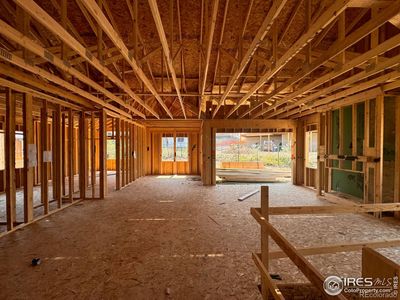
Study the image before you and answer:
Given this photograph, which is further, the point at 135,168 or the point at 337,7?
the point at 135,168

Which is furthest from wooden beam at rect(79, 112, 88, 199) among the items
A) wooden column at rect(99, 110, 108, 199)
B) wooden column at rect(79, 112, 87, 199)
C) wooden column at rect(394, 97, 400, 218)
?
wooden column at rect(394, 97, 400, 218)

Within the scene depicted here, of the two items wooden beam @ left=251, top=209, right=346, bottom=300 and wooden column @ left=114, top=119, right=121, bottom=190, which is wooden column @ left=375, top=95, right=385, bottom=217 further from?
wooden column @ left=114, top=119, right=121, bottom=190

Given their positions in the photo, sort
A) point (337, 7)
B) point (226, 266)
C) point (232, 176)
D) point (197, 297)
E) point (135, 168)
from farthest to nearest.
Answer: point (232, 176) < point (135, 168) < point (226, 266) < point (197, 297) < point (337, 7)

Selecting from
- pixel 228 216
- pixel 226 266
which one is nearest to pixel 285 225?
pixel 228 216

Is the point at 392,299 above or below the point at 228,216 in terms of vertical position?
above

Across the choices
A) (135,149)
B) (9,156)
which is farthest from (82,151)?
(135,149)

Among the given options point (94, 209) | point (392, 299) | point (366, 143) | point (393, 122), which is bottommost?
point (94, 209)

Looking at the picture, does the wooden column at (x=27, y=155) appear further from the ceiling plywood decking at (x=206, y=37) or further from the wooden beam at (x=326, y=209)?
the wooden beam at (x=326, y=209)

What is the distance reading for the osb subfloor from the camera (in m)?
2.46

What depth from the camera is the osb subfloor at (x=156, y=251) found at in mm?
2455

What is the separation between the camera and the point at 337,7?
2.01 meters

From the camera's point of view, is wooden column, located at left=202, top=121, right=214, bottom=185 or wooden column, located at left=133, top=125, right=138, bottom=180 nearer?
wooden column, located at left=202, top=121, right=214, bottom=185

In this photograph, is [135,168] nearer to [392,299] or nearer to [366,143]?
[366,143]

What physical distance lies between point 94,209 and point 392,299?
5.54 m
